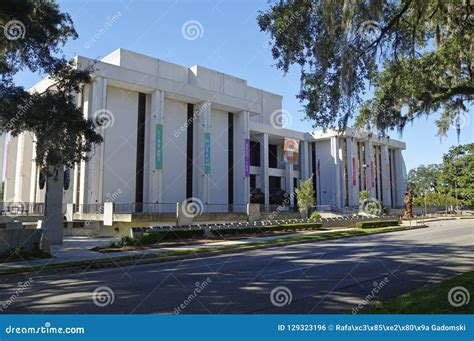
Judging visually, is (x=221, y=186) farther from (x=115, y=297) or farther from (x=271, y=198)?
(x=115, y=297)

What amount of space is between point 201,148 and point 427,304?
38453 mm

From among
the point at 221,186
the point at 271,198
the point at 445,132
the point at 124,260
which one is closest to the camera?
the point at 124,260

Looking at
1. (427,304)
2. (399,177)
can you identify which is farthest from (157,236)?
(399,177)

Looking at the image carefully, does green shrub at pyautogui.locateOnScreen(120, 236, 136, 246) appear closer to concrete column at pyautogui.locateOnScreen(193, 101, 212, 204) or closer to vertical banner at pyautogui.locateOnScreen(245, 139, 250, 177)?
concrete column at pyautogui.locateOnScreen(193, 101, 212, 204)

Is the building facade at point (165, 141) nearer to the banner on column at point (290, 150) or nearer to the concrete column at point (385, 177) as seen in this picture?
the banner on column at point (290, 150)

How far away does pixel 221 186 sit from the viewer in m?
46.6

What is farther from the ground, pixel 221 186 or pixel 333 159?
pixel 333 159

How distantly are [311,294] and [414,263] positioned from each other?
5.98 meters

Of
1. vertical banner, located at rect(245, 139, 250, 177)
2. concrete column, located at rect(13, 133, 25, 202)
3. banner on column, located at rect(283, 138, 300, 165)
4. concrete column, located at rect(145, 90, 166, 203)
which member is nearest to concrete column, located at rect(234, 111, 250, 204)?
vertical banner, located at rect(245, 139, 250, 177)

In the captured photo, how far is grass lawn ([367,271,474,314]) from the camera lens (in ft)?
19.9

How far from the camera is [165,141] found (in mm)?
41812

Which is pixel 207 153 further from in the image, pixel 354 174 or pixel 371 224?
pixel 354 174

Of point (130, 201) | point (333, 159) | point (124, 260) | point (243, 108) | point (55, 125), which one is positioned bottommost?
point (124, 260)

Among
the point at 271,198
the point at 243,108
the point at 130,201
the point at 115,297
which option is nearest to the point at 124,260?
the point at 115,297
